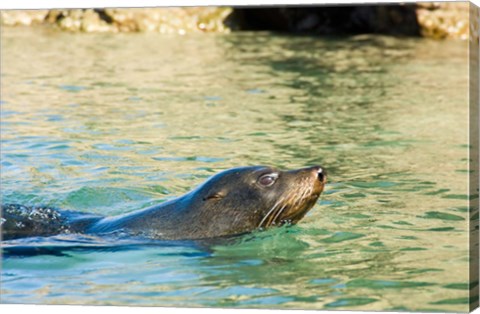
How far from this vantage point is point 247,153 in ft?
A: 36.8

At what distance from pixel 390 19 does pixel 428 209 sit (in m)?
7.76

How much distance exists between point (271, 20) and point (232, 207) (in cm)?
744

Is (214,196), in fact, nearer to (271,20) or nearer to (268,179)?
(268,179)

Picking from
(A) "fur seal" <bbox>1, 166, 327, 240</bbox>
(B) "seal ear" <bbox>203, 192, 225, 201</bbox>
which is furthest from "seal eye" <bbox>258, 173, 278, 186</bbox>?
(B) "seal ear" <bbox>203, 192, 225, 201</bbox>

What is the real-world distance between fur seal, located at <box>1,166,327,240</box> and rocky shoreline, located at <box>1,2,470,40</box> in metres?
4.18

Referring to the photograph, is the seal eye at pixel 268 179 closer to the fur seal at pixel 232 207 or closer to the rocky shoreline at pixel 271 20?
the fur seal at pixel 232 207

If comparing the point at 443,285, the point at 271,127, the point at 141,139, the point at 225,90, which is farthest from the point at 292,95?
the point at 443,285

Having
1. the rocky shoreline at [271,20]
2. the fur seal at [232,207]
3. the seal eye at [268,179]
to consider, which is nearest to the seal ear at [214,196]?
the fur seal at [232,207]

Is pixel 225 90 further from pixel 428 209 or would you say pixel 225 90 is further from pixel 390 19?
pixel 428 209

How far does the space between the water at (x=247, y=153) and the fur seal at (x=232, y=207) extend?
0.16 m

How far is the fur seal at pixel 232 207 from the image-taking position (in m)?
7.98

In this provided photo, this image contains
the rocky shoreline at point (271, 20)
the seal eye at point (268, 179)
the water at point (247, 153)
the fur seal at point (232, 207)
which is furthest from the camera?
the rocky shoreline at point (271, 20)

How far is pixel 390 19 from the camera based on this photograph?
16.2 m

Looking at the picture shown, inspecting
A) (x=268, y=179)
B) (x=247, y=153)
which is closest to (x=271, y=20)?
(x=247, y=153)
